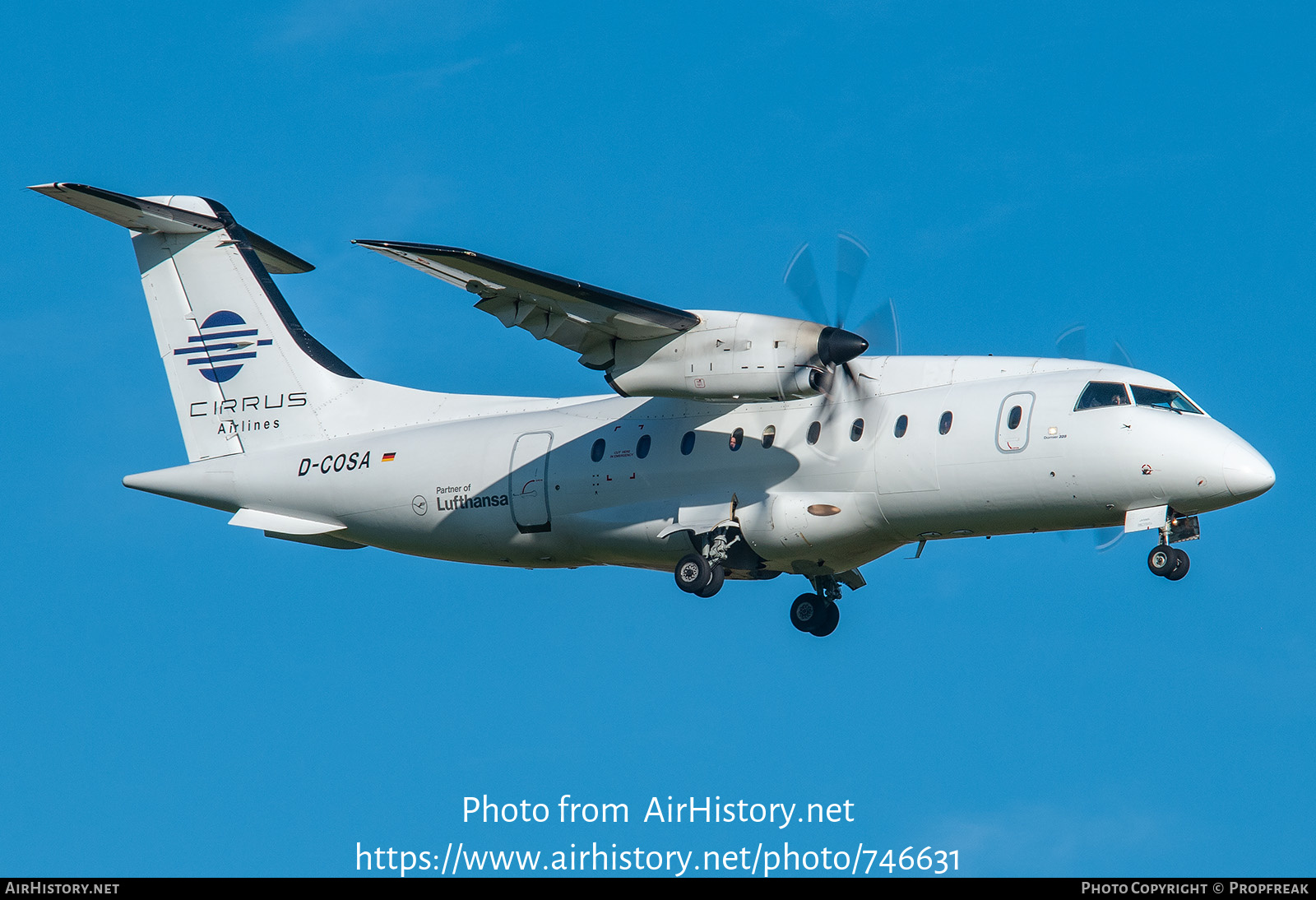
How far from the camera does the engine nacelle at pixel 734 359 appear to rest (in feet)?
57.2

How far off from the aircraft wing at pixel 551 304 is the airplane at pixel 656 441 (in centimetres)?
3

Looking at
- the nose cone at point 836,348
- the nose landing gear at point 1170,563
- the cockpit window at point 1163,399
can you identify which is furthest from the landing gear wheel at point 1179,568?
the nose cone at point 836,348

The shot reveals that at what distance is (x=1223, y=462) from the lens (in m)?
16.1

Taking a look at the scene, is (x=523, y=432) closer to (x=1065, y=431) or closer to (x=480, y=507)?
(x=480, y=507)

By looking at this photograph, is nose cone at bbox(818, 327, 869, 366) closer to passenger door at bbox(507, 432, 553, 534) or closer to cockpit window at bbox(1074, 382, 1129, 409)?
cockpit window at bbox(1074, 382, 1129, 409)

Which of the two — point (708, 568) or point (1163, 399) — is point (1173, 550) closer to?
point (1163, 399)

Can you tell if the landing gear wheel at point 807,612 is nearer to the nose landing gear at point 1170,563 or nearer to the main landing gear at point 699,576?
the main landing gear at point 699,576

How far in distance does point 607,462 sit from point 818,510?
291 cm

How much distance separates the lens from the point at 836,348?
687 inches

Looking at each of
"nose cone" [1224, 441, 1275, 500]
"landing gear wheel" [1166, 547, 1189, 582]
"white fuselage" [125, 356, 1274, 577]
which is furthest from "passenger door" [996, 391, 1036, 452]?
"nose cone" [1224, 441, 1275, 500]

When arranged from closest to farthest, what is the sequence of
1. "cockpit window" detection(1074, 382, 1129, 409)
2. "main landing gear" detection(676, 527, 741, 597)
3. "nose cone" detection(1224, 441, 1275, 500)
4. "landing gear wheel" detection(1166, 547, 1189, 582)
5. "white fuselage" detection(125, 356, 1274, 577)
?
"nose cone" detection(1224, 441, 1275, 500), "landing gear wheel" detection(1166, 547, 1189, 582), "white fuselage" detection(125, 356, 1274, 577), "cockpit window" detection(1074, 382, 1129, 409), "main landing gear" detection(676, 527, 741, 597)

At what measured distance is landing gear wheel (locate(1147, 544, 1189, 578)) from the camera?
16281mm

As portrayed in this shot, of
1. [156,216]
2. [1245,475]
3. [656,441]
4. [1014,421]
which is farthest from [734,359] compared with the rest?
[156,216]

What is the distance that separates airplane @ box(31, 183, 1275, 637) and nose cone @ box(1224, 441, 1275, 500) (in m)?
0.03
